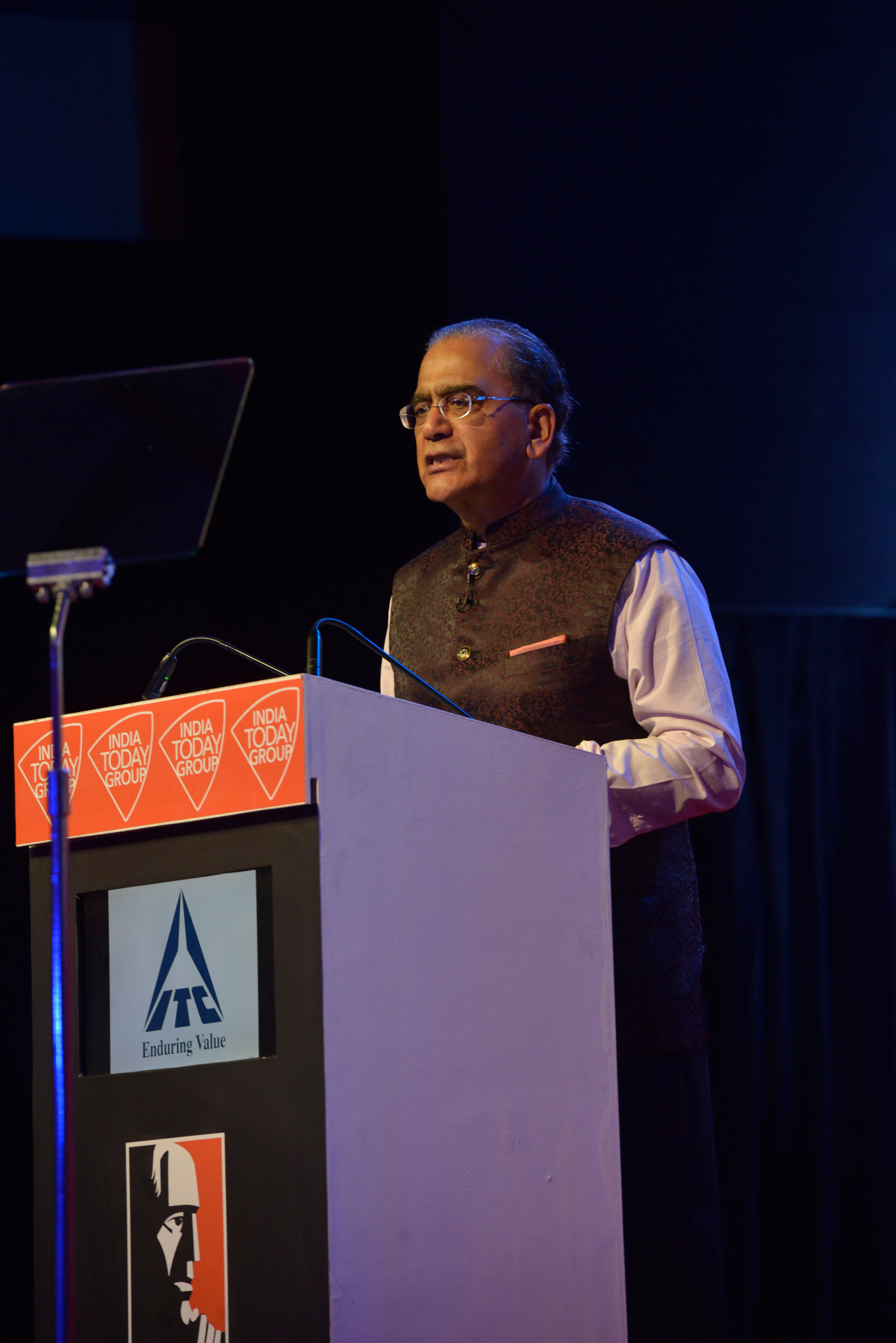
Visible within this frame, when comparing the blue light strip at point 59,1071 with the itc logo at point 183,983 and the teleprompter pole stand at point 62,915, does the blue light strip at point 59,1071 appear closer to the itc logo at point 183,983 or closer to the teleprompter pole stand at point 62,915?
the teleprompter pole stand at point 62,915

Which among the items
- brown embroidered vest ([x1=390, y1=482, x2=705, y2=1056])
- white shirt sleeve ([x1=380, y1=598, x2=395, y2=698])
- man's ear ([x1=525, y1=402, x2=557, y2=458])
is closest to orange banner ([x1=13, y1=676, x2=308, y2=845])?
brown embroidered vest ([x1=390, y1=482, x2=705, y2=1056])

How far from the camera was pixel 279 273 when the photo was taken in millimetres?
3121

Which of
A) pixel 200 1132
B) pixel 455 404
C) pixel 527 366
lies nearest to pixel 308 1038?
pixel 200 1132

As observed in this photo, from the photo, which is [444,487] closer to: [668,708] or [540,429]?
[540,429]

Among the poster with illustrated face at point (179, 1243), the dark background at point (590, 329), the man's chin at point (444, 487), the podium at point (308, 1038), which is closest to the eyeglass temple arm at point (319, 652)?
the podium at point (308, 1038)

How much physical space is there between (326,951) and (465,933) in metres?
0.20

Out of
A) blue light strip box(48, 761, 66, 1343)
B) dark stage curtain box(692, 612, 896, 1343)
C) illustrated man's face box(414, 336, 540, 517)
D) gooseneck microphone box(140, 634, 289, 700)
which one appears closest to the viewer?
blue light strip box(48, 761, 66, 1343)

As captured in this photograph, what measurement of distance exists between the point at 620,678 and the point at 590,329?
58.0 inches

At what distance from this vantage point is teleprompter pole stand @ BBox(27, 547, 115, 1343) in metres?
0.89

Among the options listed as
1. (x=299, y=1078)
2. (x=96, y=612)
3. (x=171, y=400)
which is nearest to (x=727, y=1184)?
(x=96, y=612)

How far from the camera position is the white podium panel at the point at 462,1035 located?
107 cm

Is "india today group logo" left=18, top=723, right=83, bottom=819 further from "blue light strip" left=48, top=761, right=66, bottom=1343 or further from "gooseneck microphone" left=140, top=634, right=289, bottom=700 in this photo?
"blue light strip" left=48, top=761, right=66, bottom=1343

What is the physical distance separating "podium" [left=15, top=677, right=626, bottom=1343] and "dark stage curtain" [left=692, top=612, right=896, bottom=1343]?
67.0 inches

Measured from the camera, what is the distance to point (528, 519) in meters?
2.15
